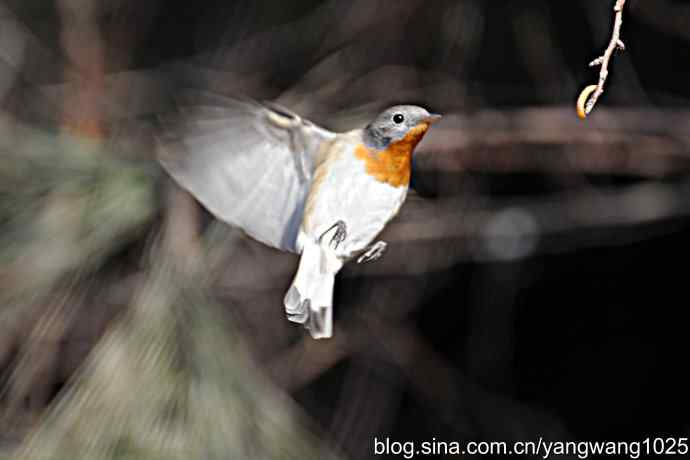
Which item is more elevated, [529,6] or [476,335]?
[529,6]

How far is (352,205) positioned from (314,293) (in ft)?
0.34

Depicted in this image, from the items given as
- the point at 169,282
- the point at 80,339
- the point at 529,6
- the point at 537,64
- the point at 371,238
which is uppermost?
the point at 371,238

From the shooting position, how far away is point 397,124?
0.96 m

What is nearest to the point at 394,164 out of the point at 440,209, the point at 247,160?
the point at 247,160

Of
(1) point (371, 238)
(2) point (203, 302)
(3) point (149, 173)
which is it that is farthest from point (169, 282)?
(1) point (371, 238)

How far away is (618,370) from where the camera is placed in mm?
2301

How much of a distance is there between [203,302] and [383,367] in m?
1.03

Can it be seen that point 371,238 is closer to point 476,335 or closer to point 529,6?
point 529,6

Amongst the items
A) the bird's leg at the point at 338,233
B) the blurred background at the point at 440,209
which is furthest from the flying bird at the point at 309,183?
the blurred background at the point at 440,209

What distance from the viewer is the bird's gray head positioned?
3.06 feet

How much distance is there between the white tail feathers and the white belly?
14mm

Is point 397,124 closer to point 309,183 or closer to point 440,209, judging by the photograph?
point 309,183

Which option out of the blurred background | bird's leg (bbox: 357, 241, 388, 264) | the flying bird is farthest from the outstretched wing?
the blurred background

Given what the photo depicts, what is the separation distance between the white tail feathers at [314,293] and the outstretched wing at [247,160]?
0.06 meters
